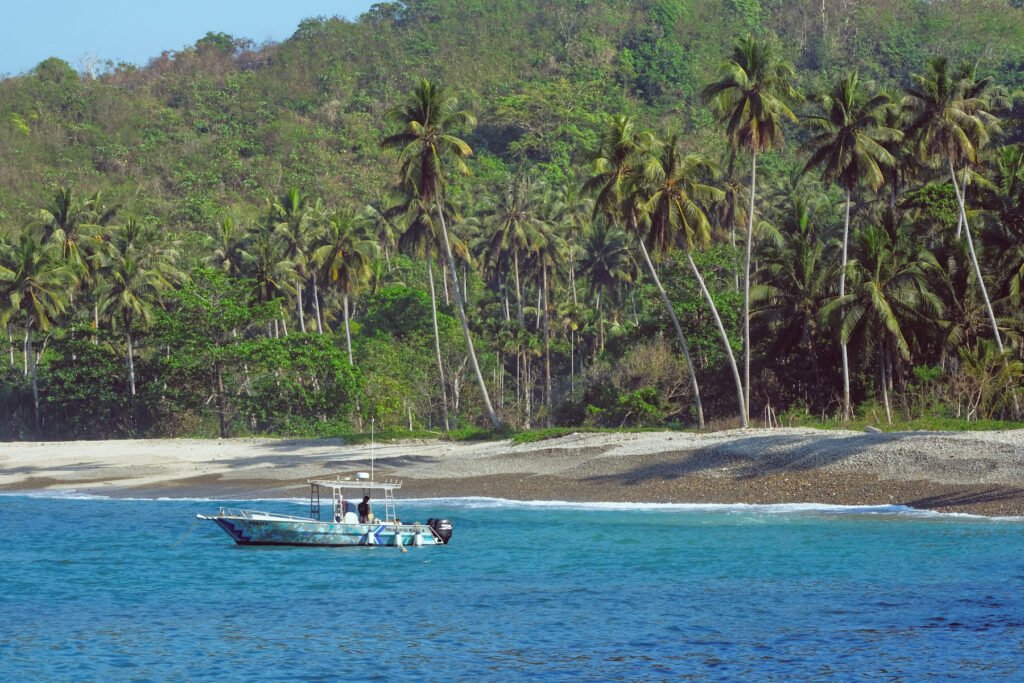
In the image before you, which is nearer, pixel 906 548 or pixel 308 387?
pixel 906 548

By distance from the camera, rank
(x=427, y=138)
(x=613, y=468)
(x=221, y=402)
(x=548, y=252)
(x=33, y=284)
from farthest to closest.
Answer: (x=548, y=252), (x=221, y=402), (x=33, y=284), (x=427, y=138), (x=613, y=468)

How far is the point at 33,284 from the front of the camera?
2704 inches

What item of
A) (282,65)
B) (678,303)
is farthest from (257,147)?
(678,303)

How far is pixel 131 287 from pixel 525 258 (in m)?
23.9

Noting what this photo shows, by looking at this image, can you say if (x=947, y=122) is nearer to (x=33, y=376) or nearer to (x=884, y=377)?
(x=884, y=377)

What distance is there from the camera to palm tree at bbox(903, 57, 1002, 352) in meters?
53.2

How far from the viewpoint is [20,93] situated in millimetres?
134750

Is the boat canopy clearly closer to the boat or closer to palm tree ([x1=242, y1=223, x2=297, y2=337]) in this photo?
the boat

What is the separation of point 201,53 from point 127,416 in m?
99.8

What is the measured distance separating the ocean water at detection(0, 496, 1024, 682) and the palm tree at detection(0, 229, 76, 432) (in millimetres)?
29023

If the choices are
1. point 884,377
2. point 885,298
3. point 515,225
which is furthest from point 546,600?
point 515,225

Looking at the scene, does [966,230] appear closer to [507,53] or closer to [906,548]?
[906,548]

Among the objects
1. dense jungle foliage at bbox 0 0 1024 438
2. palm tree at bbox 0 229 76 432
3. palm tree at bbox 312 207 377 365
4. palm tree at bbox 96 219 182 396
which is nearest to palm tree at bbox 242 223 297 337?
dense jungle foliage at bbox 0 0 1024 438

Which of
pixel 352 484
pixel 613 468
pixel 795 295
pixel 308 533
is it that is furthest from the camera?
pixel 795 295
